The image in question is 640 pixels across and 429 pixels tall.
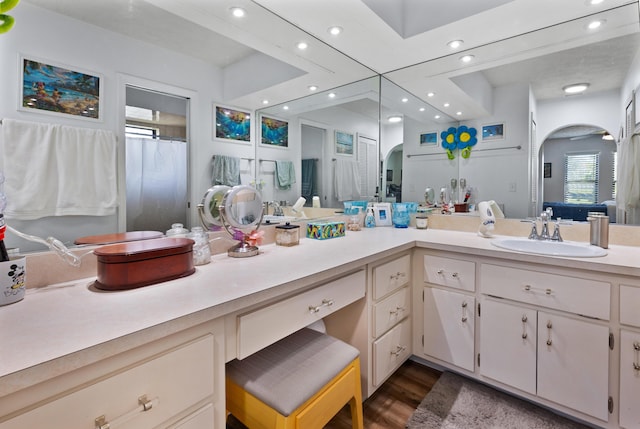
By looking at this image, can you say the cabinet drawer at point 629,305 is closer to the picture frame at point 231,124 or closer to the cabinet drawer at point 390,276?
the cabinet drawer at point 390,276

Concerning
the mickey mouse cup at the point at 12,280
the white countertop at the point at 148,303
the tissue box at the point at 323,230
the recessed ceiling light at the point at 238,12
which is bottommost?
the white countertop at the point at 148,303

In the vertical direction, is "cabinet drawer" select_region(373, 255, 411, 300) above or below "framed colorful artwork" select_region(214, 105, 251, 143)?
below

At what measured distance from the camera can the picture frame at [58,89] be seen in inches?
35.9

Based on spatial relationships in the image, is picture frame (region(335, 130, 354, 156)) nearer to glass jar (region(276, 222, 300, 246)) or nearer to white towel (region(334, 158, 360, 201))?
white towel (region(334, 158, 360, 201))

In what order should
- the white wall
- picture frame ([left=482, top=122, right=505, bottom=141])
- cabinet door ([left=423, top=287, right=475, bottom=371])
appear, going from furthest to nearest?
1. picture frame ([left=482, top=122, right=505, bottom=141])
2. cabinet door ([left=423, top=287, right=475, bottom=371])
3. the white wall

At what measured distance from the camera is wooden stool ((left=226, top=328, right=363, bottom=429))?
37.6 inches

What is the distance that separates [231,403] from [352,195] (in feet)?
5.97

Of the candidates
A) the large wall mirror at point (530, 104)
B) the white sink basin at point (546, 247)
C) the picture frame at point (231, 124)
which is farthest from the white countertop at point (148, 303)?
the large wall mirror at point (530, 104)

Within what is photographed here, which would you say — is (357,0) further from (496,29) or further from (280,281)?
(280,281)

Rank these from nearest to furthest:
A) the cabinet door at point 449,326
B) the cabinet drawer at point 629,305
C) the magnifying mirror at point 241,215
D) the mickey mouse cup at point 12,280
Answer: the mickey mouse cup at point 12,280 → the cabinet drawer at point 629,305 → the magnifying mirror at point 241,215 → the cabinet door at point 449,326

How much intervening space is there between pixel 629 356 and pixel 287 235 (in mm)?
1577

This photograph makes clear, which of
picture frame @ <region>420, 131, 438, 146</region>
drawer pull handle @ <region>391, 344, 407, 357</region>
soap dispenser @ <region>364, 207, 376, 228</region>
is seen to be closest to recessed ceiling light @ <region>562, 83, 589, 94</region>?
picture frame @ <region>420, 131, 438, 146</region>

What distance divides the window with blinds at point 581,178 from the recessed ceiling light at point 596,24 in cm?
71

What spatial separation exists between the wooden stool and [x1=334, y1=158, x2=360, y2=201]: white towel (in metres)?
1.43
